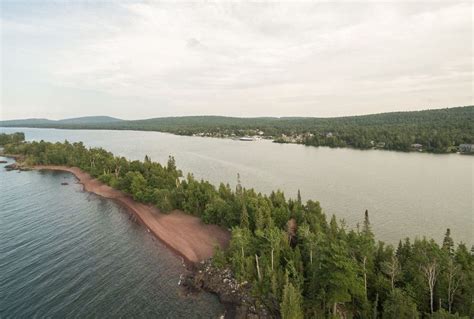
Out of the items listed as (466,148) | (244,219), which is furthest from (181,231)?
(466,148)

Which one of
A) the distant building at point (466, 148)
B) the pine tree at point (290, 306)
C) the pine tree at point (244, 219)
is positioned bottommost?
the pine tree at point (290, 306)

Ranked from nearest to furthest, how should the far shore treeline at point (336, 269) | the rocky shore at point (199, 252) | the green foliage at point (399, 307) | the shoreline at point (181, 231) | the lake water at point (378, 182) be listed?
the green foliage at point (399, 307) → the far shore treeline at point (336, 269) → the rocky shore at point (199, 252) → the shoreline at point (181, 231) → the lake water at point (378, 182)

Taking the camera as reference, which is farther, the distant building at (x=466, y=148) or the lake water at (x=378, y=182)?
the distant building at (x=466, y=148)

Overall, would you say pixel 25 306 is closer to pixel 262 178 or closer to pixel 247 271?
pixel 247 271

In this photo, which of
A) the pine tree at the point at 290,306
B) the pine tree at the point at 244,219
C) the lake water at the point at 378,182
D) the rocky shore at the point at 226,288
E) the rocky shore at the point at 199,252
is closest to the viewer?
the pine tree at the point at 290,306

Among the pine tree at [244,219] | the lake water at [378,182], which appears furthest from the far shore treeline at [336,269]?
the lake water at [378,182]

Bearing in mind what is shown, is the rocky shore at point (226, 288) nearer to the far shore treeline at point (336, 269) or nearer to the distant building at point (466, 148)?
the far shore treeline at point (336, 269)

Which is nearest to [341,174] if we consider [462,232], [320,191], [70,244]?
[320,191]

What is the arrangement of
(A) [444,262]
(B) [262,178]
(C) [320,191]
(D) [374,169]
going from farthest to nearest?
(D) [374,169] → (B) [262,178] → (C) [320,191] → (A) [444,262]

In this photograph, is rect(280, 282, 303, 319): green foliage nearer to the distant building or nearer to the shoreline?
the shoreline
